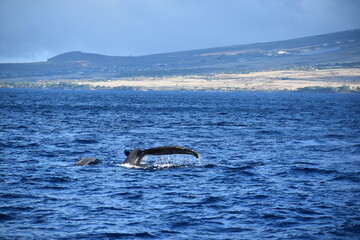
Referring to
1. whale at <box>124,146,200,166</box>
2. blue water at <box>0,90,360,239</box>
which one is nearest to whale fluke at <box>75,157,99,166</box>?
blue water at <box>0,90,360,239</box>

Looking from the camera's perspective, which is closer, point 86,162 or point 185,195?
point 185,195

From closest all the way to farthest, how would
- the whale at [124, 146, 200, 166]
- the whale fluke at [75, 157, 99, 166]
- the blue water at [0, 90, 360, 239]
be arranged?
the blue water at [0, 90, 360, 239] → the whale at [124, 146, 200, 166] → the whale fluke at [75, 157, 99, 166]

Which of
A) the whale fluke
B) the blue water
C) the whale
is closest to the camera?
the blue water

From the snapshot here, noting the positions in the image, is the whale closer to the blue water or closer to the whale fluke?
the blue water

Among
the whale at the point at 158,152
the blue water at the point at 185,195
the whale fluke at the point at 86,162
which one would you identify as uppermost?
the whale at the point at 158,152

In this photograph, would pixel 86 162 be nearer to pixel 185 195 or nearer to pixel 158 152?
pixel 158 152

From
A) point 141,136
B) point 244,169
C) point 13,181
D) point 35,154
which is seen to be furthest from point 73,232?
point 141,136

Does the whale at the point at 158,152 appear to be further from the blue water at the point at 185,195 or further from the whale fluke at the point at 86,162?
the whale fluke at the point at 86,162

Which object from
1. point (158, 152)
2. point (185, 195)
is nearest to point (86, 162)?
point (158, 152)

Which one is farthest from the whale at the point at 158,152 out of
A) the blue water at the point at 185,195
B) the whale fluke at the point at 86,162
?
the whale fluke at the point at 86,162

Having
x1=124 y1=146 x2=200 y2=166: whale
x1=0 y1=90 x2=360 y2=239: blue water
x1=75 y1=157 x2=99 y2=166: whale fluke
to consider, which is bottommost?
x1=0 y1=90 x2=360 y2=239: blue water

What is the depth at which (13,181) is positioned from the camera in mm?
Answer: 21766

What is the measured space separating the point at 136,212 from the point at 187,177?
238 inches

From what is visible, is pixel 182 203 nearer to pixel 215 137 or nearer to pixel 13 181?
pixel 13 181
